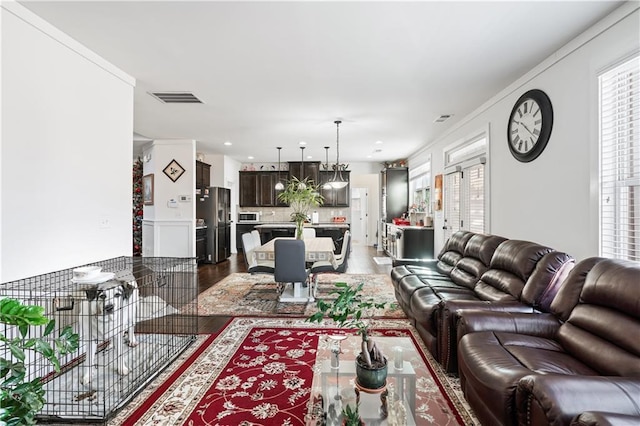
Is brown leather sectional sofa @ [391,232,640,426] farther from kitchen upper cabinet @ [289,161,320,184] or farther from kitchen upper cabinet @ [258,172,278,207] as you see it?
kitchen upper cabinet @ [258,172,278,207]

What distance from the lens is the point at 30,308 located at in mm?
1076

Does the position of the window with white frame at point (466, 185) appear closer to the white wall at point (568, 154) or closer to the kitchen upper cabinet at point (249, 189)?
the white wall at point (568, 154)

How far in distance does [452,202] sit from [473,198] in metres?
0.78

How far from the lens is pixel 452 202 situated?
548 centimetres

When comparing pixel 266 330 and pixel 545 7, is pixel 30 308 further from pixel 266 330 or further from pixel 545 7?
pixel 545 7

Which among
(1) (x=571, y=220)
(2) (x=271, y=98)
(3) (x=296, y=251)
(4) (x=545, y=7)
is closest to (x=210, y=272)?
(3) (x=296, y=251)

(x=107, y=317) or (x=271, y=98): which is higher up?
(x=271, y=98)

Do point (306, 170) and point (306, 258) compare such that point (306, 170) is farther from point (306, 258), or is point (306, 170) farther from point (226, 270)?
point (306, 258)

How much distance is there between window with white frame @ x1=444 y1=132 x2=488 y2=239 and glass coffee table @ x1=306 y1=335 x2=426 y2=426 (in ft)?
10.4

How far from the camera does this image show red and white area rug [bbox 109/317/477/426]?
6.04ft

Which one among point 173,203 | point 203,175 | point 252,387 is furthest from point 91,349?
point 203,175

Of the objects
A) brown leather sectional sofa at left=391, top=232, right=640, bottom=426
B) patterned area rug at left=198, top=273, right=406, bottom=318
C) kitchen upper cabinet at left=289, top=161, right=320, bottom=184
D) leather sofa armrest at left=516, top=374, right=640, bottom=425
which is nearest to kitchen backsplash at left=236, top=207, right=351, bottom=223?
kitchen upper cabinet at left=289, top=161, right=320, bottom=184

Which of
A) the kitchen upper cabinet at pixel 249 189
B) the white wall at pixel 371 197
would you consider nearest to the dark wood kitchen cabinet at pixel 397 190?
the white wall at pixel 371 197

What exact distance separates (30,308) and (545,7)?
333cm
